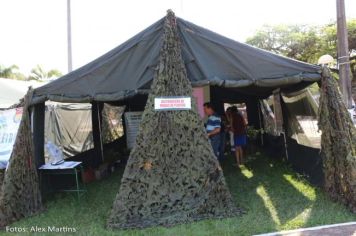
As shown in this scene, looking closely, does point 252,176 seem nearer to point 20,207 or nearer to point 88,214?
point 88,214

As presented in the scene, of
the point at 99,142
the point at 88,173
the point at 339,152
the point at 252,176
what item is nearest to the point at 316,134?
the point at 339,152

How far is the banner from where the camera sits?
7.76 meters

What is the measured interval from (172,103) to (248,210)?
6.82ft

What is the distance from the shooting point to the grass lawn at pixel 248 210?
Result: 5379mm

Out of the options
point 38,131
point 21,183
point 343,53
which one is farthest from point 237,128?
point 21,183

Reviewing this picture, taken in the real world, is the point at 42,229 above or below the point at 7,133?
below

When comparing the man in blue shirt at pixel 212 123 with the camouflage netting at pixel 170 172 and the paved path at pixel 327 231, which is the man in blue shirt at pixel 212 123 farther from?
the paved path at pixel 327 231

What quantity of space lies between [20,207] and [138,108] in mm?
6713

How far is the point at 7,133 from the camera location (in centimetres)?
795

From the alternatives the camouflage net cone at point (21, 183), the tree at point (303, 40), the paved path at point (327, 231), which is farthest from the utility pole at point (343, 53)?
the tree at point (303, 40)

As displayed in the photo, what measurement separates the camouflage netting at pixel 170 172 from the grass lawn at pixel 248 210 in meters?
0.28

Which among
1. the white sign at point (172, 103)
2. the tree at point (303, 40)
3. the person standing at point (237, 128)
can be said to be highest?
the tree at point (303, 40)

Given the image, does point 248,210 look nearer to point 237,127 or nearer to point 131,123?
point 237,127

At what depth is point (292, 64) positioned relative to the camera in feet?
21.0
